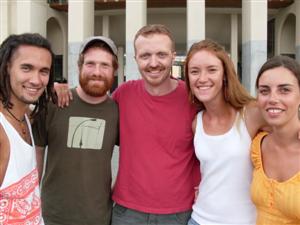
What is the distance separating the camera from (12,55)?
2.70 meters

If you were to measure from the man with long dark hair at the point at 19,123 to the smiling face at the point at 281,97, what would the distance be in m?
1.51

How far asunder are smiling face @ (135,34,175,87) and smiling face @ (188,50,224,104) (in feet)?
1.07

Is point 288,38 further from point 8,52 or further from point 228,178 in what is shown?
point 8,52

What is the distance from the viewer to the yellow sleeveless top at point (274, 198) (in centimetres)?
246

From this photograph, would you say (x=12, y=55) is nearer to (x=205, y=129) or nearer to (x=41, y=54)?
(x=41, y=54)

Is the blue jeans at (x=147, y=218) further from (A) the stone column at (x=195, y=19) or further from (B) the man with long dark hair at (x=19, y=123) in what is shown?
(A) the stone column at (x=195, y=19)

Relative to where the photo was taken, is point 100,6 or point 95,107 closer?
point 95,107

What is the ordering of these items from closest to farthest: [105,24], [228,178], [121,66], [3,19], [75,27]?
[228,178]
[75,27]
[3,19]
[105,24]
[121,66]

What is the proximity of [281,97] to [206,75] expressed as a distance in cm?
63

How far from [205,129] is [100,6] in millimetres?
24639

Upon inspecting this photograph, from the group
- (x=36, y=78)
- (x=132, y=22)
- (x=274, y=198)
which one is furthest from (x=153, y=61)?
(x=132, y=22)

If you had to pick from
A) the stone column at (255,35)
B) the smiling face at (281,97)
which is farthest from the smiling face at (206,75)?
the stone column at (255,35)

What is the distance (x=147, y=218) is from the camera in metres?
3.16

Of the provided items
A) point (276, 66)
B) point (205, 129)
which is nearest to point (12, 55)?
point (205, 129)
